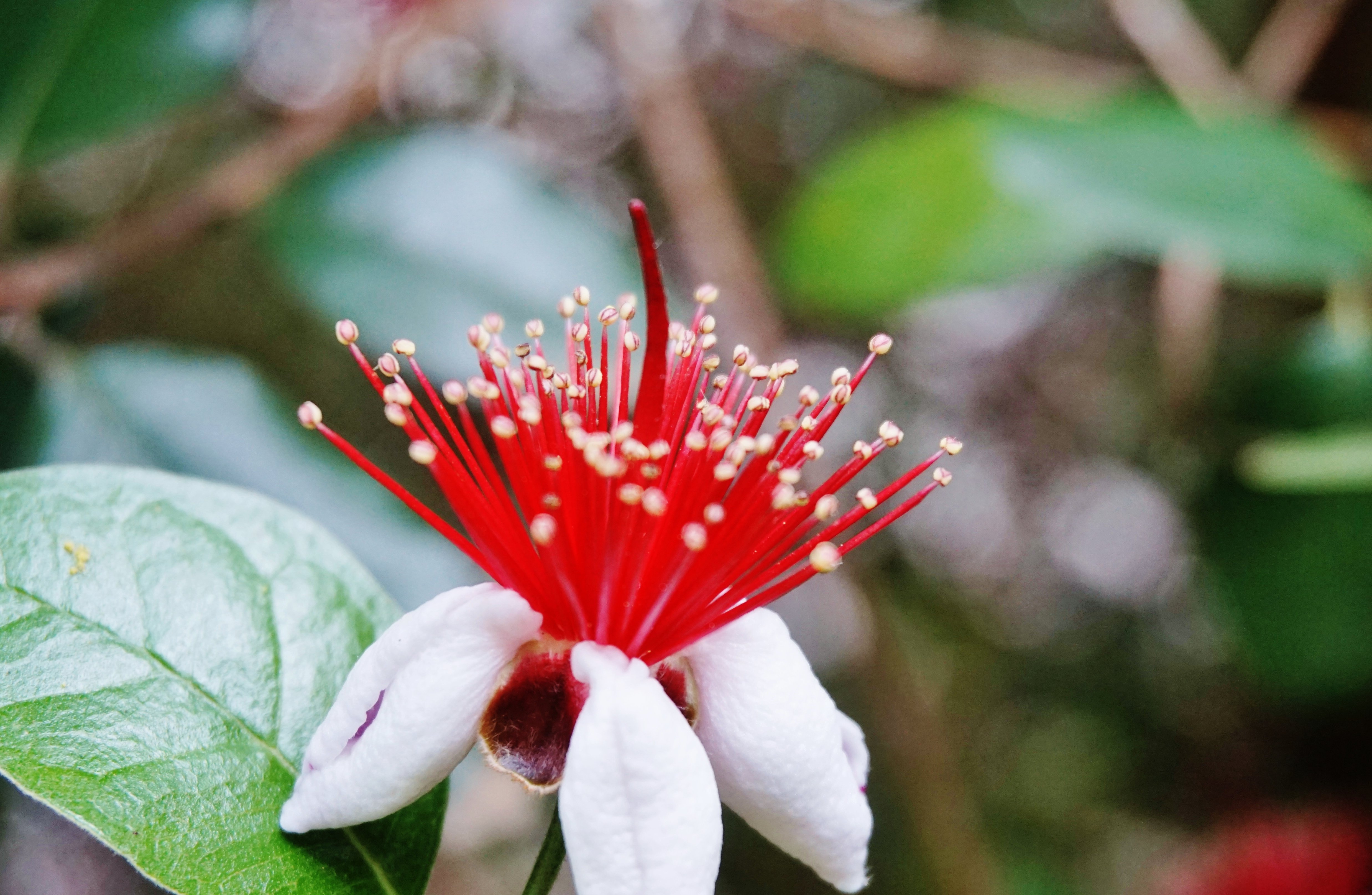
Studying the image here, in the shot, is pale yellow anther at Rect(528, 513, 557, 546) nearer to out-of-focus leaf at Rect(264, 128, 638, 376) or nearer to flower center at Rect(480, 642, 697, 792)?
flower center at Rect(480, 642, 697, 792)

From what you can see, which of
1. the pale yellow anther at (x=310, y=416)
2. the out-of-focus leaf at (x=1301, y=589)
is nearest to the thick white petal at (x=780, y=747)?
the pale yellow anther at (x=310, y=416)

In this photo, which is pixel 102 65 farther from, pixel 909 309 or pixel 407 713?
pixel 909 309

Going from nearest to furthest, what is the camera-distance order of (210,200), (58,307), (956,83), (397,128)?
(58,307), (210,200), (397,128), (956,83)

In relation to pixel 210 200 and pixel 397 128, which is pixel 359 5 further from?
pixel 210 200

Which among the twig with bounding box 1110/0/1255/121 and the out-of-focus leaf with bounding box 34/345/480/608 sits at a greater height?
the twig with bounding box 1110/0/1255/121

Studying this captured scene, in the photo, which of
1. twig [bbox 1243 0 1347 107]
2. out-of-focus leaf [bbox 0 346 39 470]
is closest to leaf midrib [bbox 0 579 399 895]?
out-of-focus leaf [bbox 0 346 39 470]

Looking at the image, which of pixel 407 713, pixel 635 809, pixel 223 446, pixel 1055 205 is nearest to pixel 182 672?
pixel 407 713

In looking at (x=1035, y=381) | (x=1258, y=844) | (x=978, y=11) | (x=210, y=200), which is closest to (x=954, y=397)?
(x=1035, y=381)
